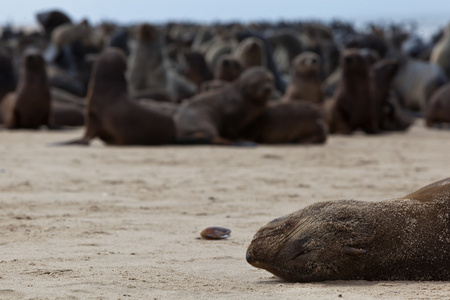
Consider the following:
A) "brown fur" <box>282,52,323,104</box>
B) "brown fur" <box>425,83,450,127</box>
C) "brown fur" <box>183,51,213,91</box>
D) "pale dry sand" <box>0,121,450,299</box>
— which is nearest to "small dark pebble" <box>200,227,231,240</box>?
"pale dry sand" <box>0,121,450,299</box>

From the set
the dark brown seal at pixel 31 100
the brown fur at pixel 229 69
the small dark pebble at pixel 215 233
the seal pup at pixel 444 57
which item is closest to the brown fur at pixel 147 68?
the brown fur at pixel 229 69

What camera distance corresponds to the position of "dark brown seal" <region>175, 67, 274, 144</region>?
10.1 metres

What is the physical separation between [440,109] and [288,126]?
485 cm

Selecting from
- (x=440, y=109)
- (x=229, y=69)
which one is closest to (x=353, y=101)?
(x=229, y=69)

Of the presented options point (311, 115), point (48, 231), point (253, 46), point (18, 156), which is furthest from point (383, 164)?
point (253, 46)

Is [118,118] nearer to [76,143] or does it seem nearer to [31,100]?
[76,143]

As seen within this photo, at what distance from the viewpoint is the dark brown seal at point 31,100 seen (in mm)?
12266

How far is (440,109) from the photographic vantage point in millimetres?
14141

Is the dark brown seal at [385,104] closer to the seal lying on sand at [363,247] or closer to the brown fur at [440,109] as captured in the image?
the brown fur at [440,109]

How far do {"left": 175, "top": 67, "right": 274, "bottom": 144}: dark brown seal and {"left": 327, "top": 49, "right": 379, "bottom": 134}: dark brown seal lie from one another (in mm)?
2333

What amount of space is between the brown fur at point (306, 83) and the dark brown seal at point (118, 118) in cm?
399

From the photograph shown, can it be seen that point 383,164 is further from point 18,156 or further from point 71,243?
point 71,243

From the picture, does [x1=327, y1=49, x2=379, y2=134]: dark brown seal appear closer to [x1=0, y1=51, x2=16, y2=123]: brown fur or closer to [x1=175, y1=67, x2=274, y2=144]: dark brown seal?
[x1=175, y1=67, x2=274, y2=144]: dark brown seal

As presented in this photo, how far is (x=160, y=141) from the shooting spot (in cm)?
985
